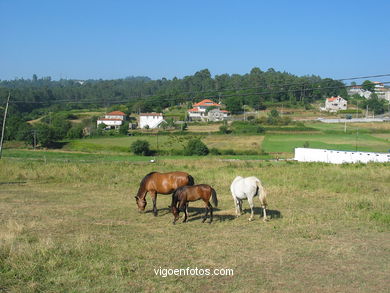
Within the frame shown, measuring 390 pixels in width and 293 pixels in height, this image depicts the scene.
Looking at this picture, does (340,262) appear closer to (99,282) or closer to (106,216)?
(99,282)

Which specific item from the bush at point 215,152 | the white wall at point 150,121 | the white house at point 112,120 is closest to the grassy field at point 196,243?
the bush at point 215,152

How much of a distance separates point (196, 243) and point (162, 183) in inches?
175

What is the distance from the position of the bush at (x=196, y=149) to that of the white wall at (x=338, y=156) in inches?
505

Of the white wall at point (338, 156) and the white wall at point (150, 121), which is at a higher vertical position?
the white wall at point (150, 121)

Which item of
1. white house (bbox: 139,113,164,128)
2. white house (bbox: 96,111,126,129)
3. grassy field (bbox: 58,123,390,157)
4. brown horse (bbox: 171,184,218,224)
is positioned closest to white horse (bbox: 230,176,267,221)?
brown horse (bbox: 171,184,218,224)

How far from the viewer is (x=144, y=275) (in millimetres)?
8555

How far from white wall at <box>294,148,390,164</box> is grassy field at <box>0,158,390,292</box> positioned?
16.3m

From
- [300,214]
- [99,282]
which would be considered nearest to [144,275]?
[99,282]

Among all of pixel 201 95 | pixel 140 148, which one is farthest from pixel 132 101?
pixel 201 95

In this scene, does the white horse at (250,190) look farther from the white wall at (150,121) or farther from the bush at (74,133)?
the white wall at (150,121)

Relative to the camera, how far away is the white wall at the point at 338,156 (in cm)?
3545

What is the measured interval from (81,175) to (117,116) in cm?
6902

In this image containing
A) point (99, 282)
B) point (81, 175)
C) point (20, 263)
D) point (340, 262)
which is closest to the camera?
point (99, 282)

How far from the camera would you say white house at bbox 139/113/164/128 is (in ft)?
282
